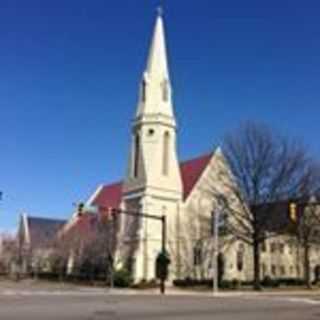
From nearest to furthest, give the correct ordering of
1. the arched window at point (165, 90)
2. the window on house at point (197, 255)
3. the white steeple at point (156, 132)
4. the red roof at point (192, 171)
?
the window on house at point (197, 255) → the white steeple at point (156, 132) → the arched window at point (165, 90) → the red roof at point (192, 171)

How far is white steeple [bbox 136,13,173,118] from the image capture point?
87.2m

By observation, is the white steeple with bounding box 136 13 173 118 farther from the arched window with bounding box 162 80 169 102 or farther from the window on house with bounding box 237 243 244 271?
the window on house with bounding box 237 243 244 271

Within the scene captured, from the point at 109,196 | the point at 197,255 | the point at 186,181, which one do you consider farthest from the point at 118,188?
the point at 197,255

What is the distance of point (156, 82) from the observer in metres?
87.5

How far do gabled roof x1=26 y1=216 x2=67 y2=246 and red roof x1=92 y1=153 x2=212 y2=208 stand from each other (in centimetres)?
1571

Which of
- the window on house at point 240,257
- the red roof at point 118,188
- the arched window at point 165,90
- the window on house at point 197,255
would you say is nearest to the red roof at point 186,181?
the red roof at point 118,188

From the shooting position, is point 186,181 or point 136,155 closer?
point 136,155

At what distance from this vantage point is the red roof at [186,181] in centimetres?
Result: 9075

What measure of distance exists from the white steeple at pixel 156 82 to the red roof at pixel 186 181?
29.2 ft

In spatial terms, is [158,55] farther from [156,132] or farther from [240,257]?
[240,257]

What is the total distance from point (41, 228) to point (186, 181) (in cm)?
5430

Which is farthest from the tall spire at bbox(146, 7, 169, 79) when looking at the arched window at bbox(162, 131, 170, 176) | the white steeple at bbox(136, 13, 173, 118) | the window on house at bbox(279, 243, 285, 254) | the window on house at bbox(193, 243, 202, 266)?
the window on house at bbox(279, 243, 285, 254)

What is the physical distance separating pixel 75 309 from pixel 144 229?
56.7 metres

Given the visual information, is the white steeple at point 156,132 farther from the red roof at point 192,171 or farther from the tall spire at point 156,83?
the red roof at point 192,171
